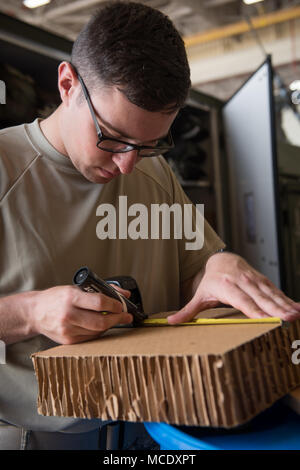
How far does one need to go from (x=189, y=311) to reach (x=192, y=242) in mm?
481

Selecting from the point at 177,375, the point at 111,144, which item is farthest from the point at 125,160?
the point at 177,375

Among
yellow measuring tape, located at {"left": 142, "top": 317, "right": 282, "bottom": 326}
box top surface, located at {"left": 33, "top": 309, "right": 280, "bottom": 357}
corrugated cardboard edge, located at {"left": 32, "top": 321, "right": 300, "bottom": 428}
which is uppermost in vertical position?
yellow measuring tape, located at {"left": 142, "top": 317, "right": 282, "bottom": 326}

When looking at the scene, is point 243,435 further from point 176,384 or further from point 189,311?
point 189,311

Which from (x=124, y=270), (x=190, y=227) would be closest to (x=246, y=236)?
(x=190, y=227)

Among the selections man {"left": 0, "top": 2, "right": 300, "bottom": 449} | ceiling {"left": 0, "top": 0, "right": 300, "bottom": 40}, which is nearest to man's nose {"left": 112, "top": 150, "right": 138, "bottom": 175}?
man {"left": 0, "top": 2, "right": 300, "bottom": 449}

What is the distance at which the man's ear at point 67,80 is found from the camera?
37.6 inches

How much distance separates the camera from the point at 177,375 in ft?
1.90

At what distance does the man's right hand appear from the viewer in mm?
746

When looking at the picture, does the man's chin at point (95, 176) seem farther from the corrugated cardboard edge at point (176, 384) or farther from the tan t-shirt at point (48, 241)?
the corrugated cardboard edge at point (176, 384)

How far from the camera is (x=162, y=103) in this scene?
0.87 metres

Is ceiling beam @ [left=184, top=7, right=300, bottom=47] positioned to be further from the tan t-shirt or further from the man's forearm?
the man's forearm

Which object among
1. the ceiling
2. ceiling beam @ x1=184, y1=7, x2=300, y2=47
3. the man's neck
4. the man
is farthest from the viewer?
ceiling beam @ x1=184, y1=7, x2=300, y2=47

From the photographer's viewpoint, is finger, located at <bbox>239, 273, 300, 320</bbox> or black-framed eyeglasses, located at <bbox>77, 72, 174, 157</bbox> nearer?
finger, located at <bbox>239, 273, 300, 320</bbox>

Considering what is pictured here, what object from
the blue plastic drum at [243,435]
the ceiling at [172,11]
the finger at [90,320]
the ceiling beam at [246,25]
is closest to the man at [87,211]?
the finger at [90,320]
